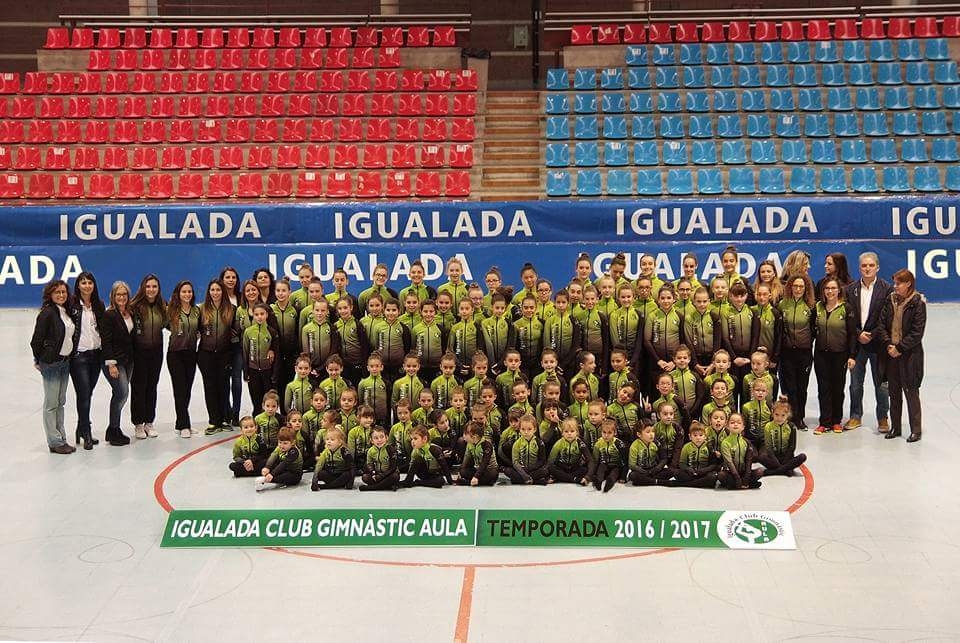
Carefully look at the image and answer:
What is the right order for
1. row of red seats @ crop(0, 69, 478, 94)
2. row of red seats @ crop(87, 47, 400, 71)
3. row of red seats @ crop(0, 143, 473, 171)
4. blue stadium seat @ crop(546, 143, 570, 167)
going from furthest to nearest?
row of red seats @ crop(87, 47, 400, 71), row of red seats @ crop(0, 69, 478, 94), blue stadium seat @ crop(546, 143, 570, 167), row of red seats @ crop(0, 143, 473, 171)

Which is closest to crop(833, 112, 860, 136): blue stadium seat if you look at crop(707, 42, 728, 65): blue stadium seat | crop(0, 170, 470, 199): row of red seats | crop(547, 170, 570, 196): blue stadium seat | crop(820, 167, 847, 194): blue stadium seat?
crop(820, 167, 847, 194): blue stadium seat

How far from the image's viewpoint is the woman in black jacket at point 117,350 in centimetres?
1051

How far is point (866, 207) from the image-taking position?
17953 millimetres

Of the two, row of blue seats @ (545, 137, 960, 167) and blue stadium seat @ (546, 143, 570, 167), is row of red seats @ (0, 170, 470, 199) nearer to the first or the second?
blue stadium seat @ (546, 143, 570, 167)

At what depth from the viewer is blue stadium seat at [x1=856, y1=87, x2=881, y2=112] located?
21883 millimetres

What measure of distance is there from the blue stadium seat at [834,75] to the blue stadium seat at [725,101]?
1.91m

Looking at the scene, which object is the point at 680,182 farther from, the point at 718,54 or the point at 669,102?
the point at 718,54

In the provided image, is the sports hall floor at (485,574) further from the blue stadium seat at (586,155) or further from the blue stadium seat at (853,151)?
the blue stadium seat at (586,155)

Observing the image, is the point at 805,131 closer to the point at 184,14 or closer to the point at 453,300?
the point at 453,300

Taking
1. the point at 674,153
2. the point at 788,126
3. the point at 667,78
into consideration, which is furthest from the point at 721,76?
the point at 674,153

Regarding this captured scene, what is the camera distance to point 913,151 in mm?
20906

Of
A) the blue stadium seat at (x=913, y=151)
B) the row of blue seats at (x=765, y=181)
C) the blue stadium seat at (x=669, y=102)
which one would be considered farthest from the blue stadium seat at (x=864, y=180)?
the blue stadium seat at (x=669, y=102)

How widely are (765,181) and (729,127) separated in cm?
185

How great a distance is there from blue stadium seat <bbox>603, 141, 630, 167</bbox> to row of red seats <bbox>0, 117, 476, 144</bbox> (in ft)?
9.14
